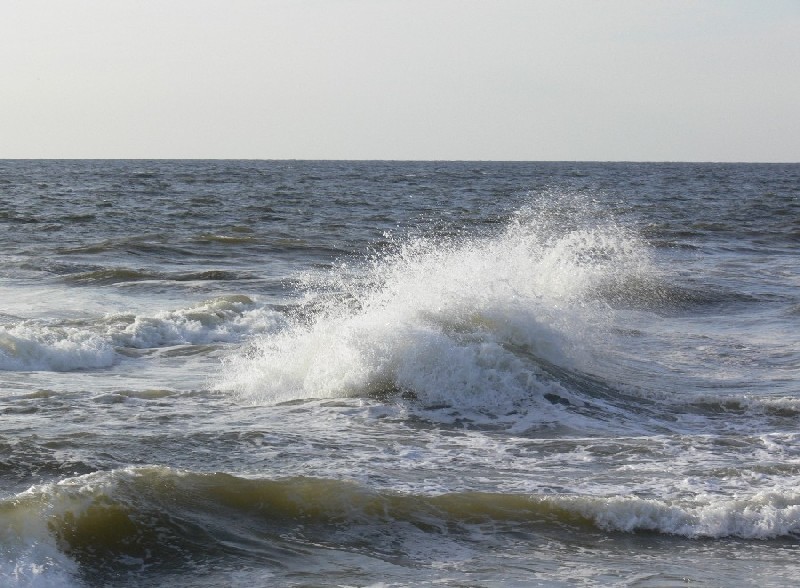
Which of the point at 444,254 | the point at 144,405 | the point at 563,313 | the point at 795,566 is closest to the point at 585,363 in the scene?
the point at 563,313

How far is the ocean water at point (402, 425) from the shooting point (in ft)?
16.5

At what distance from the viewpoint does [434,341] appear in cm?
888

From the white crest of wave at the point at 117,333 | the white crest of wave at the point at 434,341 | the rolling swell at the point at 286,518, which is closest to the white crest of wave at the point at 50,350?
the white crest of wave at the point at 117,333

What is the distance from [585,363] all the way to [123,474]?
5613mm

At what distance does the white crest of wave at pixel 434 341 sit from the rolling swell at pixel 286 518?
8.16 ft

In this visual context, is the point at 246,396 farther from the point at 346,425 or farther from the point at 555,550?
the point at 555,550

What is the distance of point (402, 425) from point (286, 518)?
2.12 meters

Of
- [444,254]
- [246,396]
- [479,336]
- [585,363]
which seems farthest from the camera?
[444,254]

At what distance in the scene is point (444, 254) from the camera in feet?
43.2

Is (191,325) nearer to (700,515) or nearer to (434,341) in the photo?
(434,341)

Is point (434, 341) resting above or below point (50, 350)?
above

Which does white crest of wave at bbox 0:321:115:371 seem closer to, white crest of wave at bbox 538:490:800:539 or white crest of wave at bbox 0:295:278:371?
white crest of wave at bbox 0:295:278:371

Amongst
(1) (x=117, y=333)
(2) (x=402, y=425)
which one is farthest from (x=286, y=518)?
(1) (x=117, y=333)

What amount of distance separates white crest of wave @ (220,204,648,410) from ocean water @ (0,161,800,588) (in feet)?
0.09
